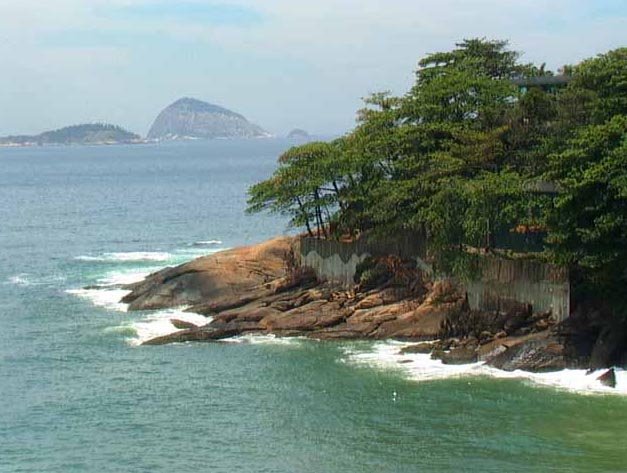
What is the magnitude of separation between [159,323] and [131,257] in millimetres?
24572

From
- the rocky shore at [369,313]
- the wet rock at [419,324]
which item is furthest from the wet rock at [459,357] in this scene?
the wet rock at [419,324]

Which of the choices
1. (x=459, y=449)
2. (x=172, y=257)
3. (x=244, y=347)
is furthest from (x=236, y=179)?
(x=459, y=449)

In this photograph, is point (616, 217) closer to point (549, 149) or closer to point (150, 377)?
point (549, 149)

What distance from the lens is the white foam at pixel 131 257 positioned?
73.1 meters

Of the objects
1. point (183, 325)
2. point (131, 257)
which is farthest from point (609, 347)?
point (131, 257)

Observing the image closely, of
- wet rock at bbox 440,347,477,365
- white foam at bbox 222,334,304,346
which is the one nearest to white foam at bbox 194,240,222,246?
white foam at bbox 222,334,304,346

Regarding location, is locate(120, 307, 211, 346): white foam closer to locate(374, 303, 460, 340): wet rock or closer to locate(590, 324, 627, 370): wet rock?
locate(374, 303, 460, 340): wet rock

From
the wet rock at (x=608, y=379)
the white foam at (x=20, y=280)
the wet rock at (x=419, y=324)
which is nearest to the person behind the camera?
the wet rock at (x=608, y=379)

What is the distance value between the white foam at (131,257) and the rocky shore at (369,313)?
14264mm

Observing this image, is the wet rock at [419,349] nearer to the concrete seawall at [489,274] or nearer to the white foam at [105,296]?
the concrete seawall at [489,274]

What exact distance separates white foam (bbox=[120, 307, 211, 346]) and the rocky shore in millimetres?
489

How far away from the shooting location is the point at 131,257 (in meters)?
74.4

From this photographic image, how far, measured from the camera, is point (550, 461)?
3133cm

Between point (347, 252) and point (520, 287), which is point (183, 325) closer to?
point (347, 252)
